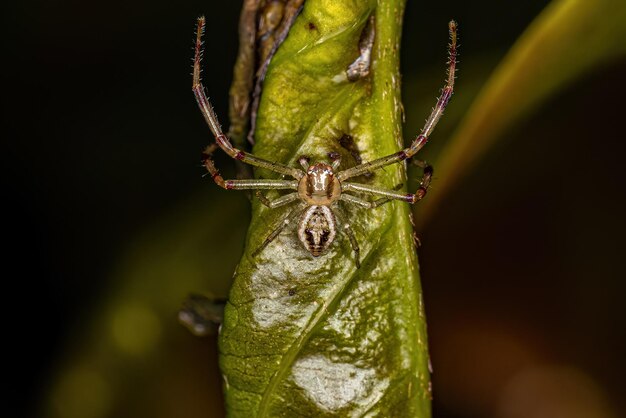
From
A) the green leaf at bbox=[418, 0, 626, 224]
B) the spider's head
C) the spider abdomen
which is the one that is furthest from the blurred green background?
the spider abdomen

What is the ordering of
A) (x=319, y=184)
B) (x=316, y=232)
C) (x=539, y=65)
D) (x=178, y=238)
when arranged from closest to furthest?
(x=316, y=232) < (x=539, y=65) < (x=319, y=184) < (x=178, y=238)

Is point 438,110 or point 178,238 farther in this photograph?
point 178,238

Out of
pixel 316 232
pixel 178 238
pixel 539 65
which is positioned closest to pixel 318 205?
pixel 316 232

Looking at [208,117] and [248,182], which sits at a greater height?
[208,117]

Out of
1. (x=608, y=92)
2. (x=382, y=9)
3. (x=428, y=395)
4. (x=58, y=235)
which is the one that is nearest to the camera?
(x=382, y=9)

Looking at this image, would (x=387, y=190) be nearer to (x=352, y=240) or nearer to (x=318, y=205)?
(x=352, y=240)

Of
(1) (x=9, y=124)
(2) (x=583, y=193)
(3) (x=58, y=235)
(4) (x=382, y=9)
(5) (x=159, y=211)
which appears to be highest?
(4) (x=382, y=9)

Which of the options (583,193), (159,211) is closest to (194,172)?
(159,211)

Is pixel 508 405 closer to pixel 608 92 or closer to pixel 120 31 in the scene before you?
pixel 608 92

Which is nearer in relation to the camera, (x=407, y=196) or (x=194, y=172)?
(x=407, y=196)
